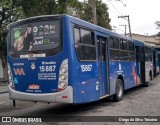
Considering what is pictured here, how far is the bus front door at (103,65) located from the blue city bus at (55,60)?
0.04 meters

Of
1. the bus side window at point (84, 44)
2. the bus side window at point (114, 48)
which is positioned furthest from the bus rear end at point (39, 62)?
the bus side window at point (114, 48)

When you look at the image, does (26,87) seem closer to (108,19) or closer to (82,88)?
(82,88)

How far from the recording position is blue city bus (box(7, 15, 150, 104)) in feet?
28.8

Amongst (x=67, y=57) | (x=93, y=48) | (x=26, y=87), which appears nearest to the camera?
(x=67, y=57)

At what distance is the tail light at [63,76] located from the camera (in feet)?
28.6

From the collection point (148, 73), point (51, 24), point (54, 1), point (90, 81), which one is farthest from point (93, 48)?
point (54, 1)

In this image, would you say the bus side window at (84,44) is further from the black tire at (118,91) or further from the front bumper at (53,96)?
the black tire at (118,91)

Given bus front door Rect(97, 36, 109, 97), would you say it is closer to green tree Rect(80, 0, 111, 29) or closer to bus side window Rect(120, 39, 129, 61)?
bus side window Rect(120, 39, 129, 61)

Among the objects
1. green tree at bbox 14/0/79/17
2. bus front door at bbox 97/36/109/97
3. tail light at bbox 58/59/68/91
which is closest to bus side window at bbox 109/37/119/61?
bus front door at bbox 97/36/109/97

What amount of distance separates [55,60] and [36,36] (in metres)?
1.09

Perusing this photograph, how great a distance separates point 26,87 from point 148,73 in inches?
438

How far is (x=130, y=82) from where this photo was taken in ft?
48.3

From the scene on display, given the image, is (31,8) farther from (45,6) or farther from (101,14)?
(101,14)

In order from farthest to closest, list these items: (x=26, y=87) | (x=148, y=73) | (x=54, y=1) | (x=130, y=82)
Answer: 1. (x=54, y=1)
2. (x=148, y=73)
3. (x=130, y=82)
4. (x=26, y=87)
